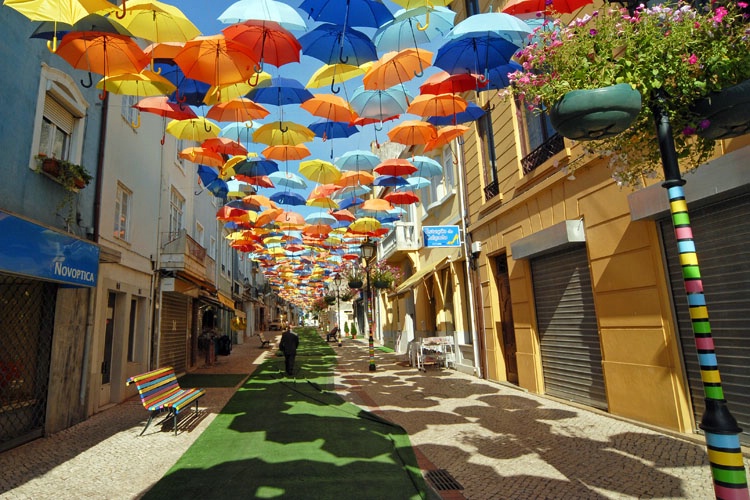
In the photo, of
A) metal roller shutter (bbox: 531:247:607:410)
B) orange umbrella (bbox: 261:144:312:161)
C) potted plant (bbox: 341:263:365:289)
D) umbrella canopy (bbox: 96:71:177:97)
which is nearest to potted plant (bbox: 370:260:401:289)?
potted plant (bbox: 341:263:365:289)

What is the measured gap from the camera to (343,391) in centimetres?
1090

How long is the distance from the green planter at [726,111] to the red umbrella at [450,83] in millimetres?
4241

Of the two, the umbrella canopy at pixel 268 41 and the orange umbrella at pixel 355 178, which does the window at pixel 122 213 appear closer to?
the orange umbrella at pixel 355 178

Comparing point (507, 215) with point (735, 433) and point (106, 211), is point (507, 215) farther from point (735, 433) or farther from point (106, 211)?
point (106, 211)

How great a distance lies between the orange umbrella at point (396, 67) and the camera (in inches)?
253

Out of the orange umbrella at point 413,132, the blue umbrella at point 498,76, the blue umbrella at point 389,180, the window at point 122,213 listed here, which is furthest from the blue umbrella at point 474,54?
the window at point 122,213

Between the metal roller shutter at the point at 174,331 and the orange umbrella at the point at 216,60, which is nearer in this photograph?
the orange umbrella at the point at 216,60

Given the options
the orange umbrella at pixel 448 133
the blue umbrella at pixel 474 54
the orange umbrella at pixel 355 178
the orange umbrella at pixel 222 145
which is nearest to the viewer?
the blue umbrella at pixel 474 54

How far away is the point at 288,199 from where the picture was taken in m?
14.1

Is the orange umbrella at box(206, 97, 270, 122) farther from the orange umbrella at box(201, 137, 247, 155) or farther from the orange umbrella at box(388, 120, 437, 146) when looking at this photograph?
the orange umbrella at box(388, 120, 437, 146)

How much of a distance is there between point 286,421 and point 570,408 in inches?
211

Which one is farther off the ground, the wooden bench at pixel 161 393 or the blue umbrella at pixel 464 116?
the blue umbrella at pixel 464 116

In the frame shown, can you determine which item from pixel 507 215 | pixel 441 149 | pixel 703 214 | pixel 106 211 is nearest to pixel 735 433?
pixel 703 214

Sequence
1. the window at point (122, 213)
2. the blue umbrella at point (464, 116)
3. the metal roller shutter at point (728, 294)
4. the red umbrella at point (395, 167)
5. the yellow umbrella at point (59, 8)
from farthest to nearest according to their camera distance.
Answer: the red umbrella at point (395, 167) → the window at point (122, 213) → the blue umbrella at point (464, 116) → the metal roller shutter at point (728, 294) → the yellow umbrella at point (59, 8)
